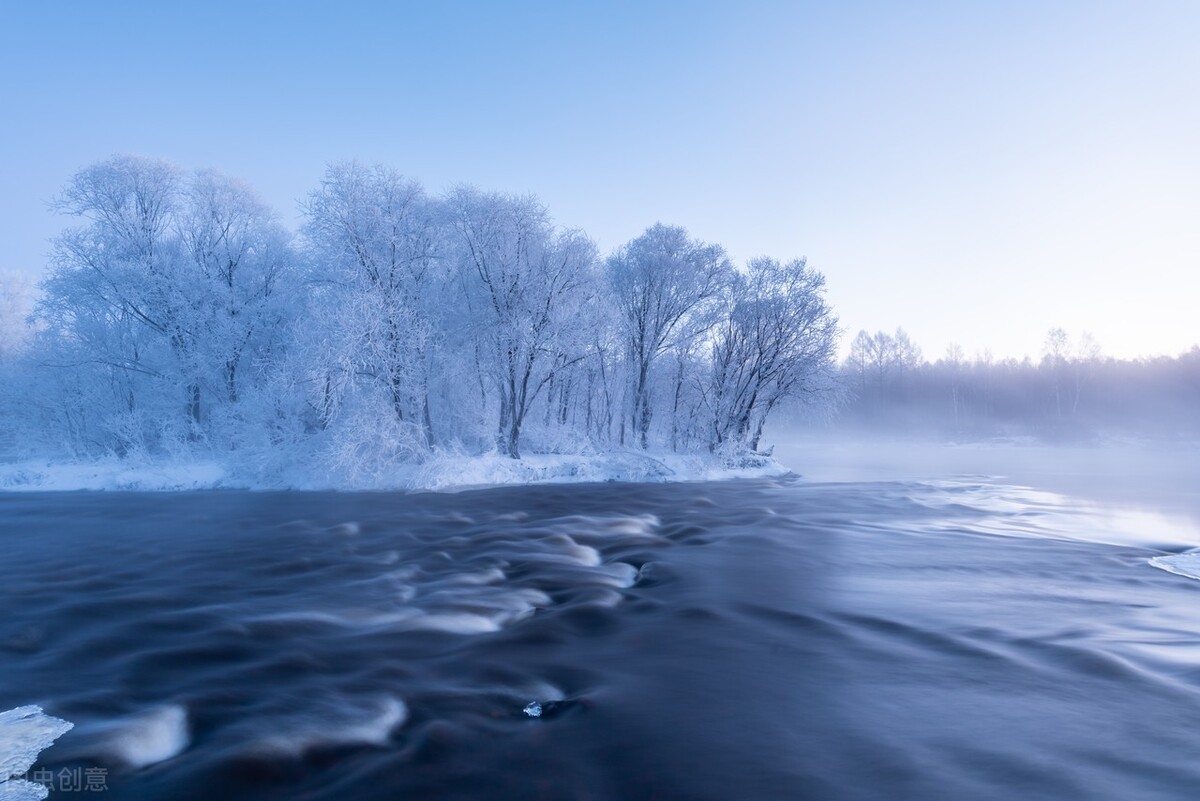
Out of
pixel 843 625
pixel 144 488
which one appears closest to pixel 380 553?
pixel 843 625

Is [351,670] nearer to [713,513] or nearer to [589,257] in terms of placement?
[713,513]

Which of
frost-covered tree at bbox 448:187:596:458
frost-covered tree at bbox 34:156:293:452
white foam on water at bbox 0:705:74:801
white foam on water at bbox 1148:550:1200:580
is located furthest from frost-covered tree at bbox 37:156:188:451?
white foam on water at bbox 1148:550:1200:580

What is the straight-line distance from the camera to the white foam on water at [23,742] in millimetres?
4305

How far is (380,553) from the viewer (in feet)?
43.4

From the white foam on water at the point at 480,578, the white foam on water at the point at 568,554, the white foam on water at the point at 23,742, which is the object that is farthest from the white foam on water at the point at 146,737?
the white foam on water at the point at 568,554

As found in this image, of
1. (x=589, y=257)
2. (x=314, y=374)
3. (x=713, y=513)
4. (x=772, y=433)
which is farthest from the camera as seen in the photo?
(x=772, y=433)

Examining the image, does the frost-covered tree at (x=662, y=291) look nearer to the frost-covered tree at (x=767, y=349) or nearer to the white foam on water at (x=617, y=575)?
the frost-covered tree at (x=767, y=349)

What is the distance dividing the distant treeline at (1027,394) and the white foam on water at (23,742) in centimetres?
5849

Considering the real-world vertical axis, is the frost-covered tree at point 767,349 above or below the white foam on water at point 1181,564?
above

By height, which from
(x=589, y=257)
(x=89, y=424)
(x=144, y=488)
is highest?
(x=589, y=257)

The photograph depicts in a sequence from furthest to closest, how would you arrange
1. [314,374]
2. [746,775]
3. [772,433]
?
[772,433] < [314,374] < [746,775]

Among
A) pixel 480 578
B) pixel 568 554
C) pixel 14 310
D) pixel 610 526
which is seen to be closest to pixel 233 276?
pixel 610 526

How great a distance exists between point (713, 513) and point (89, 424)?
31.7 meters

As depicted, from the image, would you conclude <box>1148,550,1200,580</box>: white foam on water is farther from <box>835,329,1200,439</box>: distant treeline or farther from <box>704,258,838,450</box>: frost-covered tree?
<box>835,329,1200,439</box>: distant treeline
